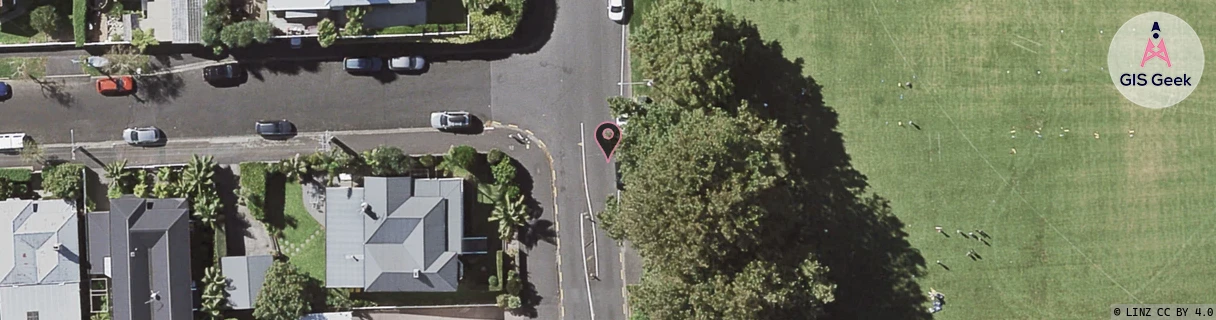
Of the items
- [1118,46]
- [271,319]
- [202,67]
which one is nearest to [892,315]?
[1118,46]

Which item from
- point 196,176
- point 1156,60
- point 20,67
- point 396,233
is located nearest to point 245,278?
point 196,176

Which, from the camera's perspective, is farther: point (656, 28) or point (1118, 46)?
point (1118, 46)

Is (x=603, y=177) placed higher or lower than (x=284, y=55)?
lower

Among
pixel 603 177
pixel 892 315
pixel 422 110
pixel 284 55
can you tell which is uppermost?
pixel 284 55

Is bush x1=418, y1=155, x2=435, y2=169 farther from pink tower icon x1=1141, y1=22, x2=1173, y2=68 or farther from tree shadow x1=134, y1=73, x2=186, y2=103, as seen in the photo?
pink tower icon x1=1141, y1=22, x2=1173, y2=68

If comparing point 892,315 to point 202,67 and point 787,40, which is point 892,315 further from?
point 202,67

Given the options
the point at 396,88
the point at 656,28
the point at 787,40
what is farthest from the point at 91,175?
the point at 787,40
